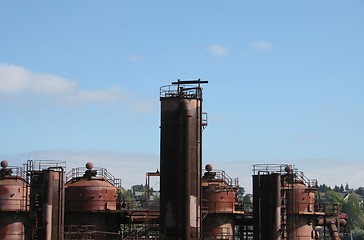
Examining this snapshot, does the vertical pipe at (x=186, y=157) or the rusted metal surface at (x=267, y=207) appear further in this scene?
the rusted metal surface at (x=267, y=207)

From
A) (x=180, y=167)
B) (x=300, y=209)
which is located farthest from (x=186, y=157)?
(x=300, y=209)

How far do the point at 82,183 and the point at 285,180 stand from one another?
15798 millimetres

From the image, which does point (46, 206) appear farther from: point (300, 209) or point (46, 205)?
point (300, 209)

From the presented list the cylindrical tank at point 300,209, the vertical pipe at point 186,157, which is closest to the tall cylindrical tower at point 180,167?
the vertical pipe at point 186,157

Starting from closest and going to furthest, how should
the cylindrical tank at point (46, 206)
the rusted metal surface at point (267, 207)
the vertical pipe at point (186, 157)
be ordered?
the vertical pipe at point (186, 157) < the cylindrical tank at point (46, 206) < the rusted metal surface at point (267, 207)

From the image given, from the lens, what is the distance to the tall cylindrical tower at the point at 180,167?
162 ft

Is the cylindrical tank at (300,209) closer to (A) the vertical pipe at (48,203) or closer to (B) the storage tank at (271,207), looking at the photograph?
(B) the storage tank at (271,207)

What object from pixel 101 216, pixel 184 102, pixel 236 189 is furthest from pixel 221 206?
→ pixel 184 102

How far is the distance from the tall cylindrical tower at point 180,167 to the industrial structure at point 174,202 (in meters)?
0.06

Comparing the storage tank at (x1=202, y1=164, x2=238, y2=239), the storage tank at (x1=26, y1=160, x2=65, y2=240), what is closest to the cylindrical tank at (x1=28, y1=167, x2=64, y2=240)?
the storage tank at (x1=26, y1=160, x2=65, y2=240)

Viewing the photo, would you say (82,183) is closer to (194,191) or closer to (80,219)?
(80,219)

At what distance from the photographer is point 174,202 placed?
1962 inches

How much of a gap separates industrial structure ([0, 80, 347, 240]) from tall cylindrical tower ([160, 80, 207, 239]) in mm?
63

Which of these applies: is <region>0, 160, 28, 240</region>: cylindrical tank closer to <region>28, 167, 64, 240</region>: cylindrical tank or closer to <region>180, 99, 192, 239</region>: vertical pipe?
<region>28, 167, 64, 240</region>: cylindrical tank
